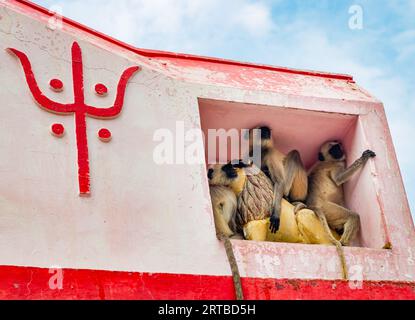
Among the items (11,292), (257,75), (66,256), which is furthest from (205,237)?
(257,75)

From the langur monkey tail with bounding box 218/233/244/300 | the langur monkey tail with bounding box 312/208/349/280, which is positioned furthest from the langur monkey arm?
the langur monkey tail with bounding box 218/233/244/300

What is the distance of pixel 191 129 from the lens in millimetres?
7918

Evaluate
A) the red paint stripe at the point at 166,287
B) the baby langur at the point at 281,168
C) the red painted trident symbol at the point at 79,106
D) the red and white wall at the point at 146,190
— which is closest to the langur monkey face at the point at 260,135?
the baby langur at the point at 281,168

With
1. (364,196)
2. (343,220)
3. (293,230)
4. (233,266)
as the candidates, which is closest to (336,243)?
(293,230)

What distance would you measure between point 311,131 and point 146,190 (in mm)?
2097

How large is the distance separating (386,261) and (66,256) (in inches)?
106

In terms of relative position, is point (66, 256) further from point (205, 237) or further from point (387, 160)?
point (387, 160)

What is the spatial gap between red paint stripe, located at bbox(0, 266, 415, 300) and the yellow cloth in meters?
0.78

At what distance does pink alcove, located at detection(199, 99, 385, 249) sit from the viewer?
8281mm

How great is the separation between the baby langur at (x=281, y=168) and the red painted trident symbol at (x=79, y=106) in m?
1.53

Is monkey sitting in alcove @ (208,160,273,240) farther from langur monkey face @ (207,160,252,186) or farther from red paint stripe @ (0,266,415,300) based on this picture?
red paint stripe @ (0,266,415,300)

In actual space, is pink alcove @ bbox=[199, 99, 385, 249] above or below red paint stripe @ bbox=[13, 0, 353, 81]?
below

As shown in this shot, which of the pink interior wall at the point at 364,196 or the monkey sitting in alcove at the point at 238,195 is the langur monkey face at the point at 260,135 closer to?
the monkey sitting in alcove at the point at 238,195
